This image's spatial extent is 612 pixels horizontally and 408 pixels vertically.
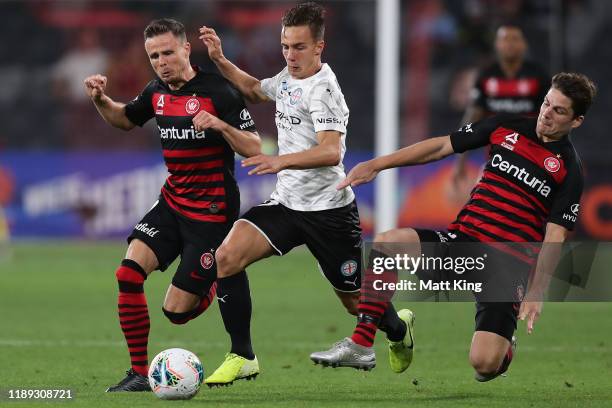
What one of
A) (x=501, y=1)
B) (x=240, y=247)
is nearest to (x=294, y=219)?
(x=240, y=247)

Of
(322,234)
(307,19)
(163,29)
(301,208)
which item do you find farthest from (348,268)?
(163,29)

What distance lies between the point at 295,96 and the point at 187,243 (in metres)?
1.06

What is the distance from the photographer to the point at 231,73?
7.55 metres

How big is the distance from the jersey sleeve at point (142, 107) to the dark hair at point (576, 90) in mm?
2357

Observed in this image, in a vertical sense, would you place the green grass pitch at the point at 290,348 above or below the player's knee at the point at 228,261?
below

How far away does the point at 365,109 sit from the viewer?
2038cm

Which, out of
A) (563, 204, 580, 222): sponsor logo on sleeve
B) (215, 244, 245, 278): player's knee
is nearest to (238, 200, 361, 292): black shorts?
(215, 244, 245, 278): player's knee

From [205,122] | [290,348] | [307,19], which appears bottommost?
[290,348]

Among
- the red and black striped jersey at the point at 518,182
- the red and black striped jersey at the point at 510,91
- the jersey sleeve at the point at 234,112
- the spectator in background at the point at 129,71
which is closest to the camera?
the red and black striped jersey at the point at 518,182

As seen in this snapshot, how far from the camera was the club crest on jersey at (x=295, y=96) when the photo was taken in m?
7.05

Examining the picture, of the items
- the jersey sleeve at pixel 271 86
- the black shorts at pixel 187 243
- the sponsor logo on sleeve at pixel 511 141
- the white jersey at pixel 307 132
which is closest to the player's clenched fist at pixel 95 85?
the black shorts at pixel 187 243

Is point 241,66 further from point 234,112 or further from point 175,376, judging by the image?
point 175,376

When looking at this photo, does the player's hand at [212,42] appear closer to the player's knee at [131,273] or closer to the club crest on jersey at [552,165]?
the player's knee at [131,273]

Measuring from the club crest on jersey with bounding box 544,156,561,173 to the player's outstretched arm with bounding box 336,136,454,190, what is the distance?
522 millimetres
